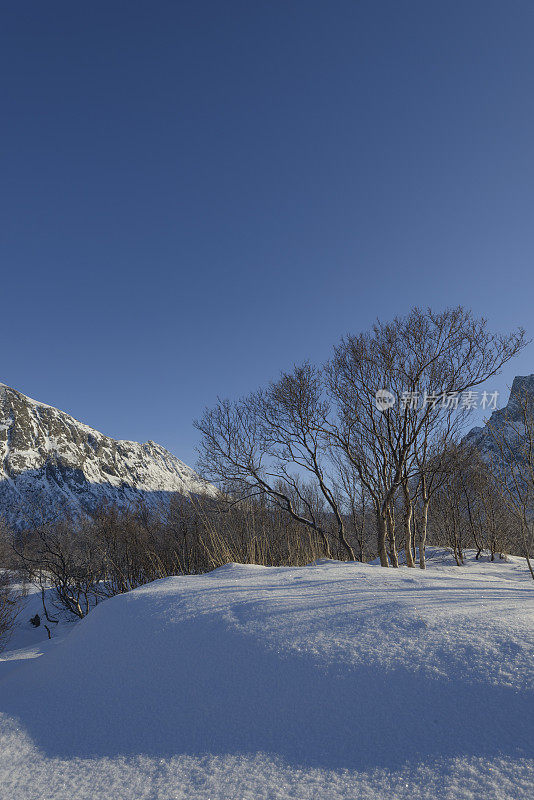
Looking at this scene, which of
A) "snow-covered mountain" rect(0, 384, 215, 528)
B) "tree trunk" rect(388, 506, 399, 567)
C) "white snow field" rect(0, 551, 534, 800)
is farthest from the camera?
"snow-covered mountain" rect(0, 384, 215, 528)

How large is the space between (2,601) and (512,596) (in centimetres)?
2172

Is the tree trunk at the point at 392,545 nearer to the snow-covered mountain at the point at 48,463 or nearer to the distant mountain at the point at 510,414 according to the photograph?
the distant mountain at the point at 510,414

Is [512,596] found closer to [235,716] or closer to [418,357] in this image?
[235,716]

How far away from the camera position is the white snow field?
1.45 meters

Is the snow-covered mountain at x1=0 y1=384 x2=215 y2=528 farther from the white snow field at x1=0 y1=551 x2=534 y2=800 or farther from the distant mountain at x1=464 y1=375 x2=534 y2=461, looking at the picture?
the white snow field at x1=0 y1=551 x2=534 y2=800

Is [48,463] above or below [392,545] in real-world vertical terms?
above

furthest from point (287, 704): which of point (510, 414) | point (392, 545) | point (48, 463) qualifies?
point (48, 463)

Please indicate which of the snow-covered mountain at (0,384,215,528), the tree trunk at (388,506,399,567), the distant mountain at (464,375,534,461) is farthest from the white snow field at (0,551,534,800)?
the snow-covered mountain at (0,384,215,528)

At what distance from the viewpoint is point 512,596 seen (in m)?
3.09

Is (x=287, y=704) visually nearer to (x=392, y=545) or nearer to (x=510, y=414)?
(x=510, y=414)

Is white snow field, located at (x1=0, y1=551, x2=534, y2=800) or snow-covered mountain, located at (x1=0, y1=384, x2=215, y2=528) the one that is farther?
snow-covered mountain, located at (x1=0, y1=384, x2=215, y2=528)

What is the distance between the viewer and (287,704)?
1.84 m

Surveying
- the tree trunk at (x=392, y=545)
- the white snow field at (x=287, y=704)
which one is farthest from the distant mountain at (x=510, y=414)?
the white snow field at (x=287, y=704)

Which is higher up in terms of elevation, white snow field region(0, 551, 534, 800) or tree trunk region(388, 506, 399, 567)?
white snow field region(0, 551, 534, 800)
